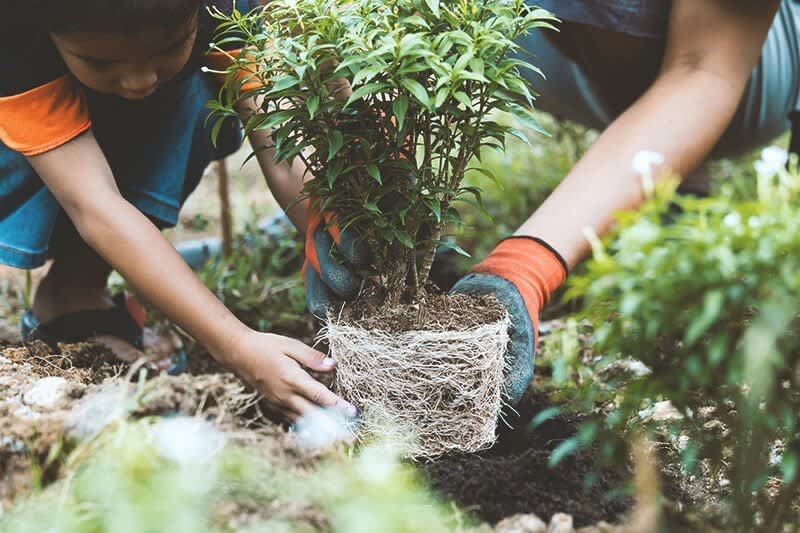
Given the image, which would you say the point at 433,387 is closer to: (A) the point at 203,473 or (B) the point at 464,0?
(A) the point at 203,473

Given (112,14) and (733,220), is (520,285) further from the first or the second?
(112,14)

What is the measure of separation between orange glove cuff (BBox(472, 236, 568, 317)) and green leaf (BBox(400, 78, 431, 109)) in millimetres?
577

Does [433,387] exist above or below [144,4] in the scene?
below

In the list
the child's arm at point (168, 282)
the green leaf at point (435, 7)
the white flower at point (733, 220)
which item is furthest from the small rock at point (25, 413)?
the white flower at point (733, 220)

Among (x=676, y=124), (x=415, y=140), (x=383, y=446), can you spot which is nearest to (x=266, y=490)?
(x=383, y=446)

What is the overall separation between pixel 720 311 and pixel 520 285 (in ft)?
2.40

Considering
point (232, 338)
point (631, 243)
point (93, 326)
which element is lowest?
point (93, 326)

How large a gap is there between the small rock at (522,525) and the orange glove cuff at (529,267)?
23.1 inches

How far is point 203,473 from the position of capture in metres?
1.09

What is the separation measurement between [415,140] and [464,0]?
27 centimetres

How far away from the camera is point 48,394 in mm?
1457

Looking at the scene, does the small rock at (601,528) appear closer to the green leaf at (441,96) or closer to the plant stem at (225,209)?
the green leaf at (441,96)

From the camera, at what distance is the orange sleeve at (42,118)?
1715 mm

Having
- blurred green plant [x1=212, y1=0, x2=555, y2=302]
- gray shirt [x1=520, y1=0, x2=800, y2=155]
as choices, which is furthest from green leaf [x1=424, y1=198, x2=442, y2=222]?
gray shirt [x1=520, y1=0, x2=800, y2=155]
